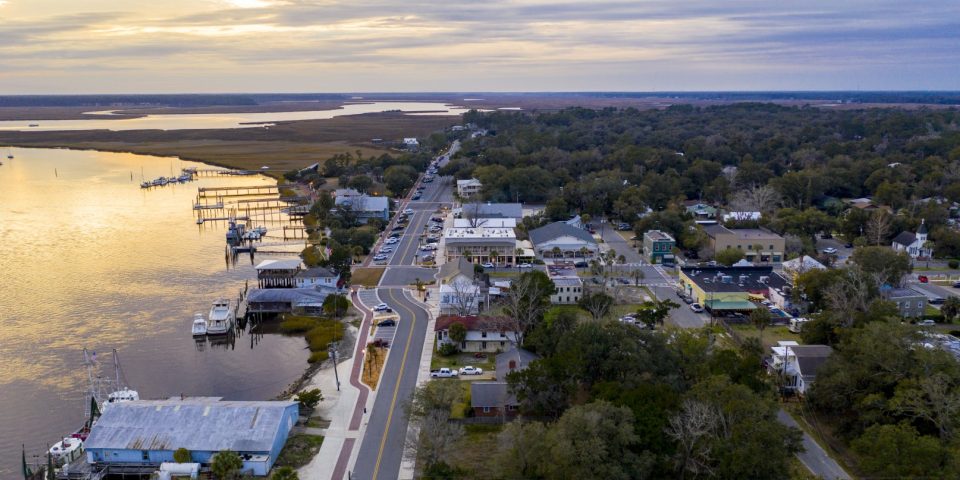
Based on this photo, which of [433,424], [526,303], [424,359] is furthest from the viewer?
[526,303]

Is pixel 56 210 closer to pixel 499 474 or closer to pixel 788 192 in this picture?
pixel 499 474

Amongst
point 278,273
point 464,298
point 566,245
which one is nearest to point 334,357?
point 464,298

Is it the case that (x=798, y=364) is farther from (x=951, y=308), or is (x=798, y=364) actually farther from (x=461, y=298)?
(x=461, y=298)

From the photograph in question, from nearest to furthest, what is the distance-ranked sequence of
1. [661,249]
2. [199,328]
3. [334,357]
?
[334,357], [199,328], [661,249]

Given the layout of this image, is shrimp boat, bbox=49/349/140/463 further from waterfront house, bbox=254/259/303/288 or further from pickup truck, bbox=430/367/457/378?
waterfront house, bbox=254/259/303/288

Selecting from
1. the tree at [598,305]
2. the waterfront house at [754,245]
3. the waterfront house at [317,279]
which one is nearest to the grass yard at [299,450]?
the tree at [598,305]

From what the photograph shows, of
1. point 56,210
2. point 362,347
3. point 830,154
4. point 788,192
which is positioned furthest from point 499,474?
point 830,154

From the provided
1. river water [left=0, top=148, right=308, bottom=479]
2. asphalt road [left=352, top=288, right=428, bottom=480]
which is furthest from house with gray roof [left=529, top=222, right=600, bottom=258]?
river water [left=0, top=148, right=308, bottom=479]
